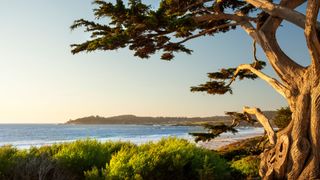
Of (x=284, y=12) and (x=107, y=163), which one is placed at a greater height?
(x=284, y=12)

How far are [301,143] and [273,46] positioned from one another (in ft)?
8.83

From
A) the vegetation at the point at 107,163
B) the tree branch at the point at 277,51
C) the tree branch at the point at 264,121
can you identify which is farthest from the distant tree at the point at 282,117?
the vegetation at the point at 107,163

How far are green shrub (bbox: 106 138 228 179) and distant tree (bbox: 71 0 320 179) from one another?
1.47m

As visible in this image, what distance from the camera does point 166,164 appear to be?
9305 millimetres

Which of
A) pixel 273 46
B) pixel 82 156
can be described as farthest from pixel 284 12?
pixel 82 156

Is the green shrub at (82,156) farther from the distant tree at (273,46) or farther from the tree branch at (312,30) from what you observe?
the tree branch at (312,30)

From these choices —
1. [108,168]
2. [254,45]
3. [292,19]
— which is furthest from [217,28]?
[108,168]

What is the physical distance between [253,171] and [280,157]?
5.88 ft

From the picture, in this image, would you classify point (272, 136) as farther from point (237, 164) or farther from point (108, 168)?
point (108, 168)

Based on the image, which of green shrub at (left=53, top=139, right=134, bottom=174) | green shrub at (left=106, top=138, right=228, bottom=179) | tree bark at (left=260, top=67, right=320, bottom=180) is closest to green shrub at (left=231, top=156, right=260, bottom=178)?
green shrub at (left=106, top=138, right=228, bottom=179)

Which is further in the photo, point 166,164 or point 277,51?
point 277,51

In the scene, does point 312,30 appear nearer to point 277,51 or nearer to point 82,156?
point 277,51

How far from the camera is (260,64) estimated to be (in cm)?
1349

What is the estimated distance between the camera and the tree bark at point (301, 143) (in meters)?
9.47
